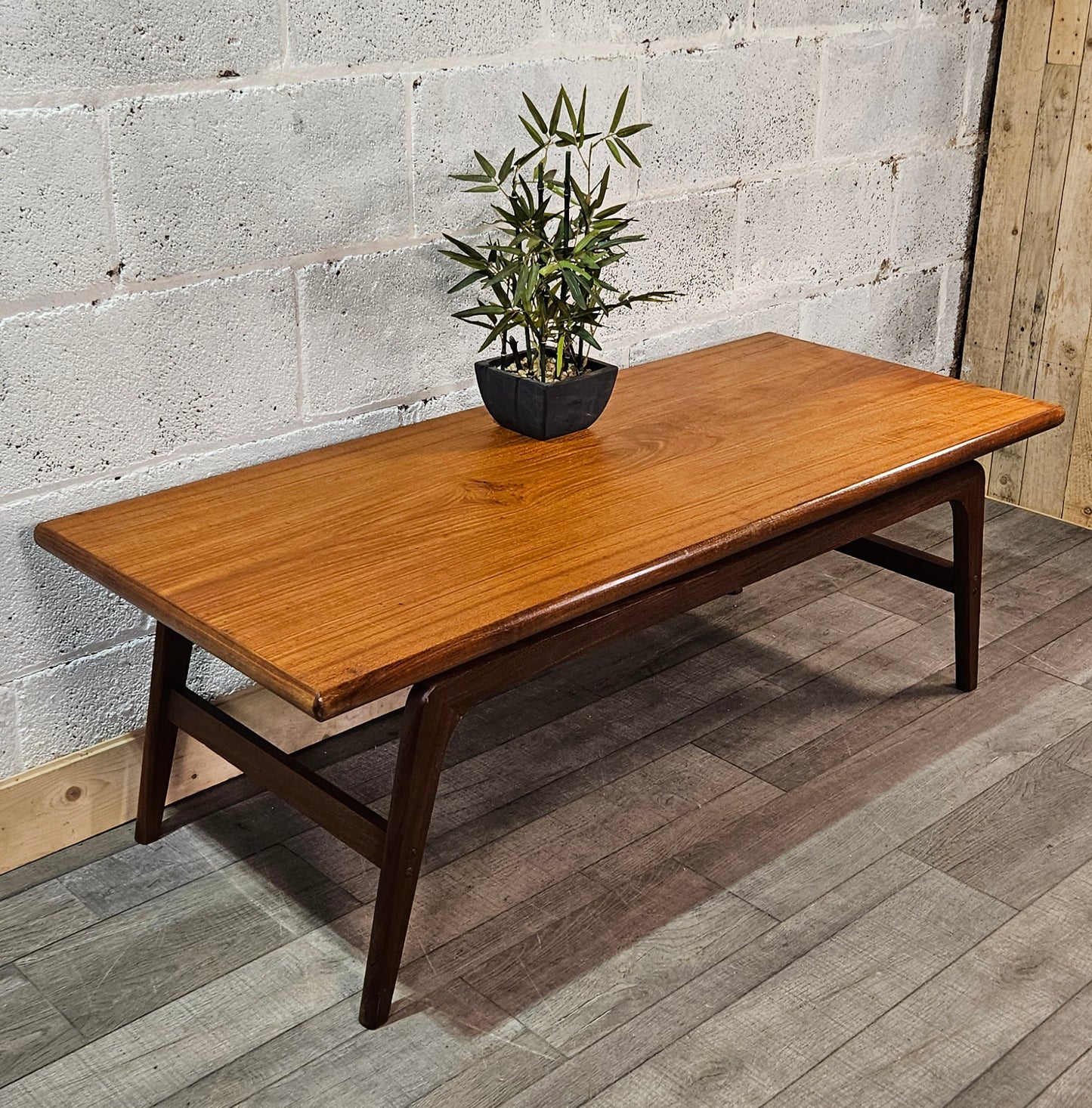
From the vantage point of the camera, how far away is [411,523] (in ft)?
6.05

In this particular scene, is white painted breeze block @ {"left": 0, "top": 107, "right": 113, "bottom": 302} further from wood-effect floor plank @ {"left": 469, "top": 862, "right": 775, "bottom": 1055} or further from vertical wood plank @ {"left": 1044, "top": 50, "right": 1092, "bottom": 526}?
vertical wood plank @ {"left": 1044, "top": 50, "right": 1092, "bottom": 526}

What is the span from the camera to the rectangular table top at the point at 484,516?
1.55 metres

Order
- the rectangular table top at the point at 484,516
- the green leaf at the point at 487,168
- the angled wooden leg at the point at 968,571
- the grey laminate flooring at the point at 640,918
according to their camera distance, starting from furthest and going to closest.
→ the angled wooden leg at the point at 968,571
the green leaf at the point at 487,168
the grey laminate flooring at the point at 640,918
the rectangular table top at the point at 484,516

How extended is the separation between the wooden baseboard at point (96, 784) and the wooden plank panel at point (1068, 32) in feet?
7.18

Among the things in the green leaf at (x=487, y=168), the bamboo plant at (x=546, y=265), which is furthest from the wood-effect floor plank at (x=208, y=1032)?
the green leaf at (x=487, y=168)

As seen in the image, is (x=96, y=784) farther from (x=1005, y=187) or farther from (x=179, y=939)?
(x=1005, y=187)

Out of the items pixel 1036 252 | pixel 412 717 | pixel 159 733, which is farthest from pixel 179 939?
pixel 1036 252

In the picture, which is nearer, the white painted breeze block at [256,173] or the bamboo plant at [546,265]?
the white painted breeze block at [256,173]

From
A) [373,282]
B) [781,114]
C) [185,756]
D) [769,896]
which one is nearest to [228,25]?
[373,282]

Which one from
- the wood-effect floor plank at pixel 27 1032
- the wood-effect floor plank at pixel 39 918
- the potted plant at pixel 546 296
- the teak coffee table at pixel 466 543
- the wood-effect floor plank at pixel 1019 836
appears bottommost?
the wood-effect floor plank at pixel 27 1032

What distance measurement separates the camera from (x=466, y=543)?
1.77m

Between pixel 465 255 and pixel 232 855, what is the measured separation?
39.4 inches

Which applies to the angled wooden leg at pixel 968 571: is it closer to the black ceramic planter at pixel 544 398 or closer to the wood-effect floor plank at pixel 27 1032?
the black ceramic planter at pixel 544 398

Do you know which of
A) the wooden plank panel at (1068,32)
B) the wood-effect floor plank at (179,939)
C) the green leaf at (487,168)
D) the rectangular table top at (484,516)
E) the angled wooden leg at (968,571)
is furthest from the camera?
the wooden plank panel at (1068,32)
